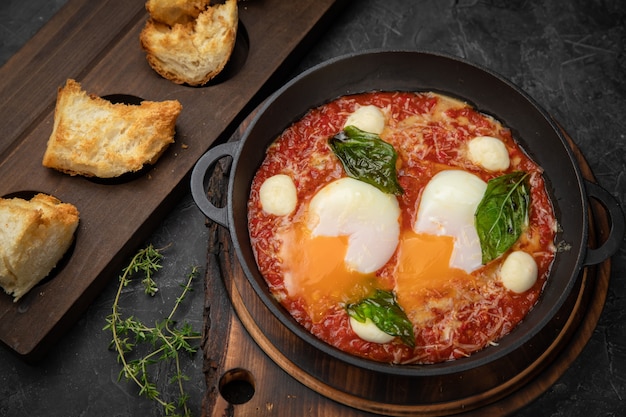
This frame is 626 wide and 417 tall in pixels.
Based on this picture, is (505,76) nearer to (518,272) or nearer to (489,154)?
(489,154)

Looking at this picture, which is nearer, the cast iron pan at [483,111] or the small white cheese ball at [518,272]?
the cast iron pan at [483,111]

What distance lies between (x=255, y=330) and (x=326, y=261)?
2.01 ft

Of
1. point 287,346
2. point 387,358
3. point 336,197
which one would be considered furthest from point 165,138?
point 387,358

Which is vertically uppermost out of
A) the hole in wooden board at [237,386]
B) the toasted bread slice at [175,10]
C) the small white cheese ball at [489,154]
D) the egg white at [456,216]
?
the toasted bread slice at [175,10]

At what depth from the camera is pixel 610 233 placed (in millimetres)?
3676

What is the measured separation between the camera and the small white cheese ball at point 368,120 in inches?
163

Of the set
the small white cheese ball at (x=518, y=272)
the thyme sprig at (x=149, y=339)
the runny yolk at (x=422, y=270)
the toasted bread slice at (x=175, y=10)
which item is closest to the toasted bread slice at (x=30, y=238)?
the thyme sprig at (x=149, y=339)

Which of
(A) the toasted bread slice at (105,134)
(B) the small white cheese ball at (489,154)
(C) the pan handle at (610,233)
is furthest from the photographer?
(A) the toasted bread slice at (105,134)

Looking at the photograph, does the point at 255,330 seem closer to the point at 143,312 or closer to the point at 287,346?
the point at 287,346

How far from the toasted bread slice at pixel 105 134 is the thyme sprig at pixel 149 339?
61 centimetres

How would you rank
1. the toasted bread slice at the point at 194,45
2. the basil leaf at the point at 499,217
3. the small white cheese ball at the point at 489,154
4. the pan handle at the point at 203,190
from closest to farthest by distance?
the pan handle at the point at 203,190, the basil leaf at the point at 499,217, the small white cheese ball at the point at 489,154, the toasted bread slice at the point at 194,45

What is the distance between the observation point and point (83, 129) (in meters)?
4.54

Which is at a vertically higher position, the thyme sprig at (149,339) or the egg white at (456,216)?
the egg white at (456,216)

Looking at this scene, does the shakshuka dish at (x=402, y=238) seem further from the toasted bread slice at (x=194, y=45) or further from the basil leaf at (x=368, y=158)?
the toasted bread slice at (x=194, y=45)
